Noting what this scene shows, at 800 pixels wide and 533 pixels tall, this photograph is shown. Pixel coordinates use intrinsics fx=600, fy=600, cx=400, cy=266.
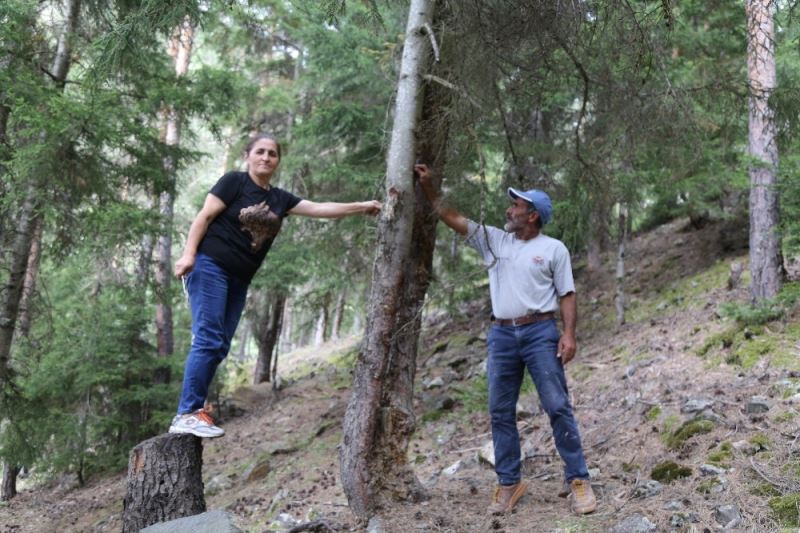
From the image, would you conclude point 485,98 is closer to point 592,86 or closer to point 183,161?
point 592,86

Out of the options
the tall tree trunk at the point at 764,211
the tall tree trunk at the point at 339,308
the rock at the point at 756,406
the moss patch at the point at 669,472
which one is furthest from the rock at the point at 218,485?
the tall tree trunk at the point at 764,211

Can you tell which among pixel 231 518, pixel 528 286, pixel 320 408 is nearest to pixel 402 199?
pixel 528 286

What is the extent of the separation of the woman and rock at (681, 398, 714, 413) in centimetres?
373

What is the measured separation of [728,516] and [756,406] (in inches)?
77.4

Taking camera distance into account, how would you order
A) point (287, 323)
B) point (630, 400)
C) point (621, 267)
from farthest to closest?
point (287, 323), point (621, 267), point (630, 400)

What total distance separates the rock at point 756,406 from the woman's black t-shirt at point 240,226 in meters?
4.52

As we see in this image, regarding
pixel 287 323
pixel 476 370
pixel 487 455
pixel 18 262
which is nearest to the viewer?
pixel 487 455

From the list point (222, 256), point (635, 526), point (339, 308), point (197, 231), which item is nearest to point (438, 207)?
point (222, 256)

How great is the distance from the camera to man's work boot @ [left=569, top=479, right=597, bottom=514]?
4.23m

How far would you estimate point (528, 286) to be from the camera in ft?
14.8

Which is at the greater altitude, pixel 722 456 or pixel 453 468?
pixel 722 456

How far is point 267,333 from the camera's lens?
17531 mm

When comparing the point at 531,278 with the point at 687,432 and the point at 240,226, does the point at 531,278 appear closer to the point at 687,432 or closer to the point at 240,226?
the point at 240,226

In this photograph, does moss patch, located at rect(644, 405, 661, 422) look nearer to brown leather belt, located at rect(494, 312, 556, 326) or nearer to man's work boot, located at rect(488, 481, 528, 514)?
man's work boot, located at rect(488, 481, 528, 514)
